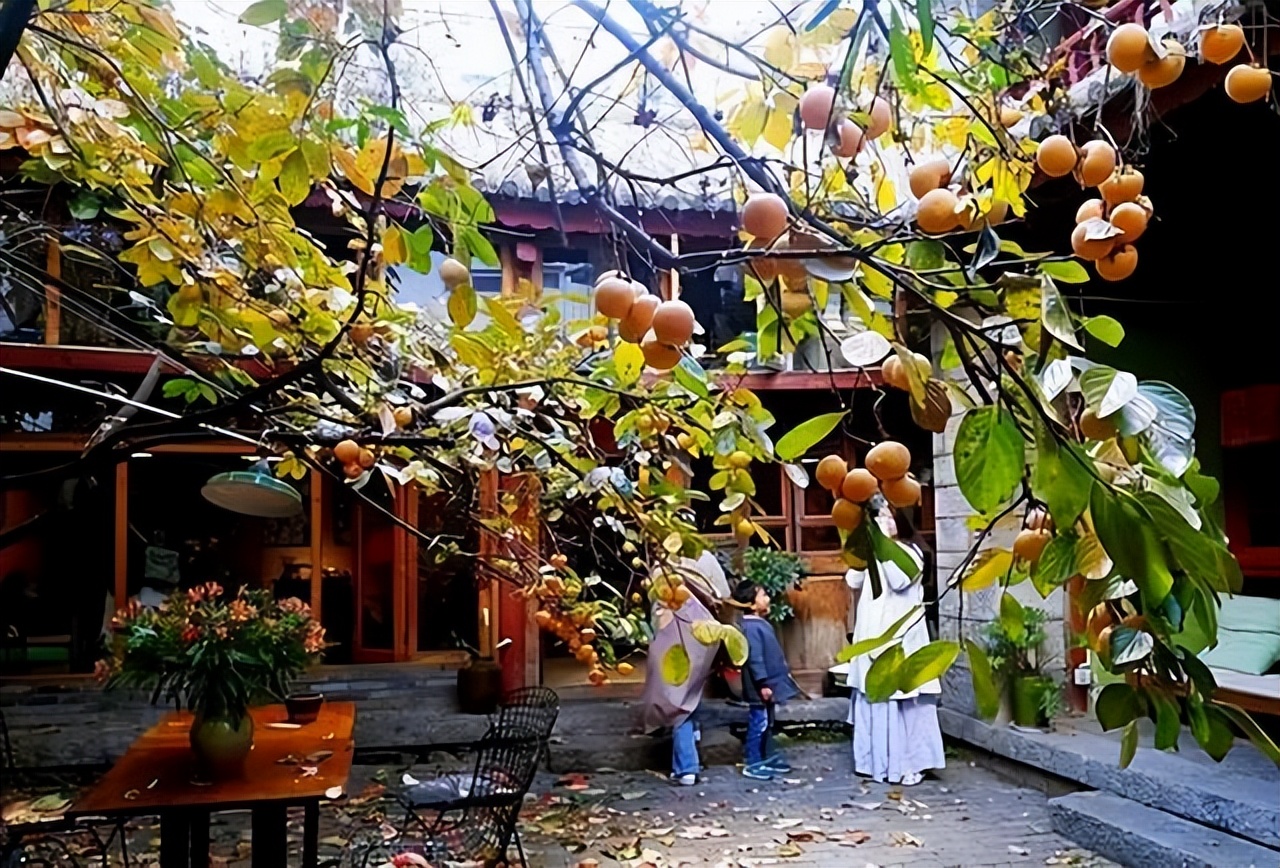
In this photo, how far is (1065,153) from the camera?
1086 mm

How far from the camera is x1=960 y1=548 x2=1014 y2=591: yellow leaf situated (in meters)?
1.09

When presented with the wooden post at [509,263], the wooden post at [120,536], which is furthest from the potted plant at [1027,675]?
the wooden post at [120,536]

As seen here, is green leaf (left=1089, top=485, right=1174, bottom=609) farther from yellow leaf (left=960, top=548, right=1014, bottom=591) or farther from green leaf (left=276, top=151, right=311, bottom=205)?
green leaf (left=276, top=151, right=311, bottom=205)

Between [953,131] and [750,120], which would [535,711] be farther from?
[750,120]

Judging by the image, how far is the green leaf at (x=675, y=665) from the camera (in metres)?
1.47

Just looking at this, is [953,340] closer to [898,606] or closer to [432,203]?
[432,203]

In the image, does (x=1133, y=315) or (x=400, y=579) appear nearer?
(x=1133, y=315)

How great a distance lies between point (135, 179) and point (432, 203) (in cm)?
109

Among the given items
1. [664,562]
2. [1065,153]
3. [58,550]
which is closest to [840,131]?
[1065,153]

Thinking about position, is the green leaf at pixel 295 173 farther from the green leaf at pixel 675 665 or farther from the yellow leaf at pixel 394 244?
the green leaf at pixel 675 665

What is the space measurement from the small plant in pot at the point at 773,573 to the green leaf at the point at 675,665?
21.7 ft

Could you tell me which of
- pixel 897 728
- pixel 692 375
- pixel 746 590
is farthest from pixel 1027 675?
pixel 692 375

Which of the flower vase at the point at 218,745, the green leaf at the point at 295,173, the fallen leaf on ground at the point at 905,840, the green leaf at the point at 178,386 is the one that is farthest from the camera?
the fallen leaf on ground at the point at 905,840

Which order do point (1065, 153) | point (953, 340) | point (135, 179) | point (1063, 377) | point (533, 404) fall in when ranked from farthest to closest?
point (533, 404) < point (135, 179) < point (1065, 153) < point (953, 340) < point (1063, 377)
